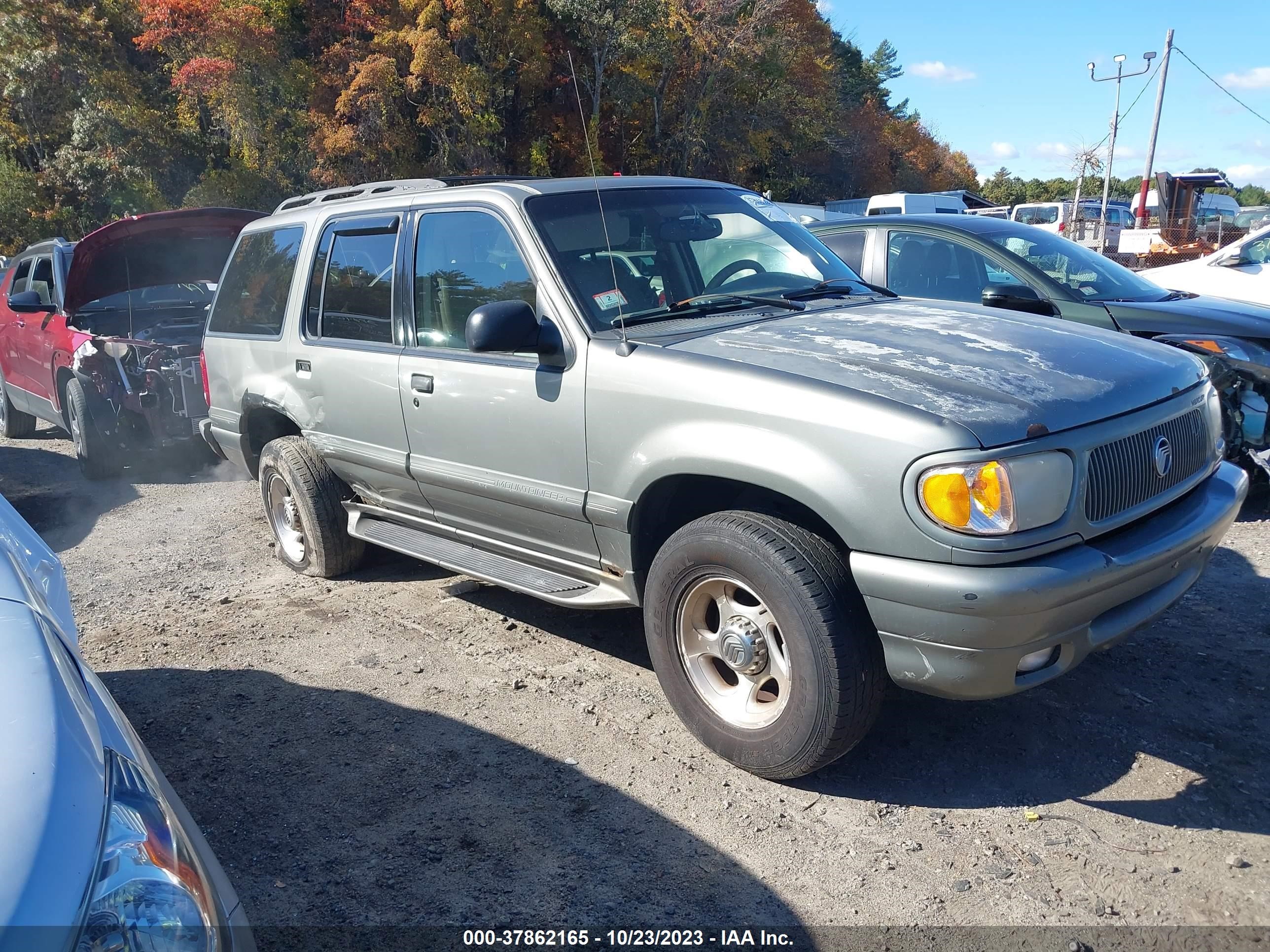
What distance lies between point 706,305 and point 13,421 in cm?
935

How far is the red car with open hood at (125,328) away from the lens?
7582mm

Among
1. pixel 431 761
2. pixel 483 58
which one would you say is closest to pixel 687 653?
pixel 431 761

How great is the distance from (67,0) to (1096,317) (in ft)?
106

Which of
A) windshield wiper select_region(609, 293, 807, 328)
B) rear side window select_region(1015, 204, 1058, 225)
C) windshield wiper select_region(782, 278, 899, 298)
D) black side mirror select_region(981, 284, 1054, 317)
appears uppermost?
rear side window select_region(1015, 204, 1058, 225)

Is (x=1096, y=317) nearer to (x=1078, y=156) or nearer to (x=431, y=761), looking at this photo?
(x=431, y=761)

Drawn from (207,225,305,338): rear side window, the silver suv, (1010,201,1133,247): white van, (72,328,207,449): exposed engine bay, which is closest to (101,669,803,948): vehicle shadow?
the silver suv

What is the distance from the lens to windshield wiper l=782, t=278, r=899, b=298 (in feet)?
13.3

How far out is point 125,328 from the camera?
8492 mm

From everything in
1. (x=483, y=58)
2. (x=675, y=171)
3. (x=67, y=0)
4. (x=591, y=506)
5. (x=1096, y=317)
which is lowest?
(x=591, y=506)

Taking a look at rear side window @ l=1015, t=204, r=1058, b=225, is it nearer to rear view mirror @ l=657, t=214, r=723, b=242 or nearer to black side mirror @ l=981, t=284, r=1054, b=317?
black side mirror @ l=981, t=284, r=1054, b=317

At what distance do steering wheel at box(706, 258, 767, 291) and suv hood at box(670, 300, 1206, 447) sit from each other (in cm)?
44

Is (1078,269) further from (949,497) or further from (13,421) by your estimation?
(13,421)

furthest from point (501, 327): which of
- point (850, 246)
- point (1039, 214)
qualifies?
point (1039, 214)

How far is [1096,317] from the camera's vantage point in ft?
18.9
